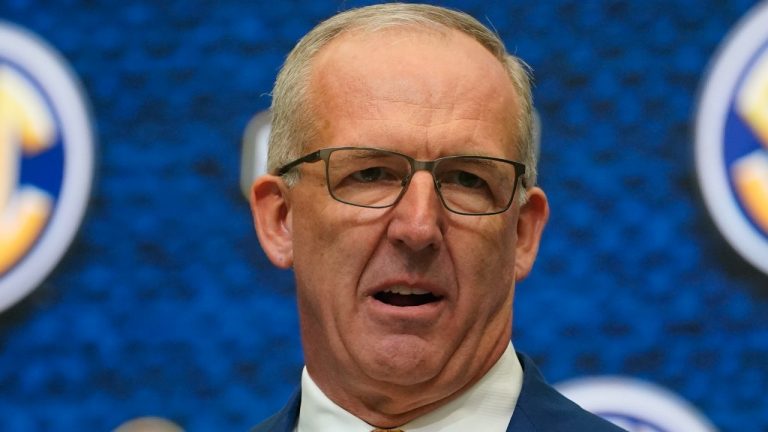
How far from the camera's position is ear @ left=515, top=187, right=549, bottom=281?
5.07 ft

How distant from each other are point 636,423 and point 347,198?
107 cm

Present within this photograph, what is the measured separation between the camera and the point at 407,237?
135cm

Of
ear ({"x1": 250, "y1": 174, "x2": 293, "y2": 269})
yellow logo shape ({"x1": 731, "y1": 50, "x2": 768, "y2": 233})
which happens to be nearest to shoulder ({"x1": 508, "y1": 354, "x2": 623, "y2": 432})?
ear ({"x1": 250, "y1": 174, "x2": 293, "y2": 269})

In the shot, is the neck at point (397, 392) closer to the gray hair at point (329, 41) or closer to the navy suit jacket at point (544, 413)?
the navy suit jacket at point (544, 413)

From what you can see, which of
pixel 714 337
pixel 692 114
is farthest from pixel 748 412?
pixel 692 114

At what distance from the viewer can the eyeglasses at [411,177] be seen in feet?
4.55

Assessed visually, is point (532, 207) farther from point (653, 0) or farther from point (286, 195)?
point (653, 0)

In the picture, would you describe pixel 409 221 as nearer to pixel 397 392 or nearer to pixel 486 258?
pixel 486 258

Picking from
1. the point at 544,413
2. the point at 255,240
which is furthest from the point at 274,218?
the point at 255,240

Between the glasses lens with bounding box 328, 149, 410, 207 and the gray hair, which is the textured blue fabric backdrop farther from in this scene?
the glasses lens with bounding box 328, 149, 410, 207

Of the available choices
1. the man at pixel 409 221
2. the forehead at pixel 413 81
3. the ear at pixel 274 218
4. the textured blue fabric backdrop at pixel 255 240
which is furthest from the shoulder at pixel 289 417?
the textured blue fabric backdrop at pixel 255 240

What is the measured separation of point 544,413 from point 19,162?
1.43 meters

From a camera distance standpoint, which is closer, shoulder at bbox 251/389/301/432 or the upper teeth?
the upper teeth

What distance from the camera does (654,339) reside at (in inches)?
89.7
